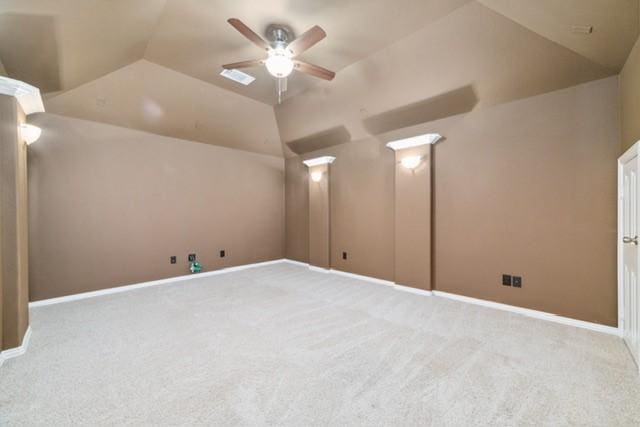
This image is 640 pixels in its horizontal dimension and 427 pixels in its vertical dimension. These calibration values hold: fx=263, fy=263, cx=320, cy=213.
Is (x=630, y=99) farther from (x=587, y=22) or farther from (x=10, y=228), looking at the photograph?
(x=10, y=228)

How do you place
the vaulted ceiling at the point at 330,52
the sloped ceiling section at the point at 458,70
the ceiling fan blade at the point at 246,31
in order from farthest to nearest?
1. the sloped ceiling section at the point at 458,70
2. the vaulted ceiling at the point at 330,52
3. the ceiling fan blade at the point at 246,31

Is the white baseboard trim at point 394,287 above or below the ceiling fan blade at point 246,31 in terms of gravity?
below

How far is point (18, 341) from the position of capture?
2359mm

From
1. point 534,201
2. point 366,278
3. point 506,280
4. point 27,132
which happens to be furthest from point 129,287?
point 534,201

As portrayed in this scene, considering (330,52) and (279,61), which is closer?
(279,61)

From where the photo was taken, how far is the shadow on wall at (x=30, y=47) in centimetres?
224

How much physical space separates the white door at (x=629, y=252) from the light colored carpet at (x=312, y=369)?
0.75ft

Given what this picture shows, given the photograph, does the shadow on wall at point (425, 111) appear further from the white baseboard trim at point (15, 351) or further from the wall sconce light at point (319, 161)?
the white baseboard trim at point (15, 351)

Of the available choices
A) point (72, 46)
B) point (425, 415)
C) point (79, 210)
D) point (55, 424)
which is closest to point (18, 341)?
point (55, 424)

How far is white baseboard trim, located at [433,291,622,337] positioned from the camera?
9.17 feet

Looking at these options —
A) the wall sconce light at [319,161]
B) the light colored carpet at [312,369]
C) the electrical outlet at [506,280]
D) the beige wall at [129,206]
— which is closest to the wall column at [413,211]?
the light colored carpet at [312,369]

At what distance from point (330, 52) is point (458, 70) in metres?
1.62

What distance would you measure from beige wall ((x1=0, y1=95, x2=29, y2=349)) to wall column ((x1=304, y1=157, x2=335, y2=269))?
429cm

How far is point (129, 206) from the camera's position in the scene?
174 inches
